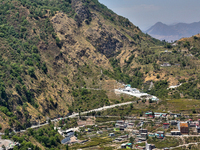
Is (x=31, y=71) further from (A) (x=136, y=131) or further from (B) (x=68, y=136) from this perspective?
(A) (x=136, y=131)

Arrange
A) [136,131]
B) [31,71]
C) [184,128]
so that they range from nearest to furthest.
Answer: [184,128] → [136,131] → [31,71]

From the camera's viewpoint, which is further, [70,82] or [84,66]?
[84,66]

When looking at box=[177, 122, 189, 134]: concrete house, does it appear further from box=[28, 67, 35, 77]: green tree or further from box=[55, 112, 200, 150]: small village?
box=[28, 67, 35, 77]: green tree

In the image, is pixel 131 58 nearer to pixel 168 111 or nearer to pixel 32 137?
pixel 168 111

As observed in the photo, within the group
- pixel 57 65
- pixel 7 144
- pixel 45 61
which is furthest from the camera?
pixel 57 65

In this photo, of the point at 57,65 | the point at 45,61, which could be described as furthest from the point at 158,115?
the point at 45,61

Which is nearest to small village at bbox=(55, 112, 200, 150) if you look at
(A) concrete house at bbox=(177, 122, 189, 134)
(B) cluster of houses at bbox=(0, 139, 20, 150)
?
(A) concrete house at bbox=(177, 122, 189, 134)

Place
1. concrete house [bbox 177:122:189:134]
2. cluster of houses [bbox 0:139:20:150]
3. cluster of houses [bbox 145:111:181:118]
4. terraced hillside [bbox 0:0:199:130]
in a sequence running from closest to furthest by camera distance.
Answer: cluster of houses [bbox 0:139:20:150] → concrete house [bbox 177:122:189:134] → terraced hillside [bbox 0:0:199:130] → cluster of houses [bbox 145:111:181:118]

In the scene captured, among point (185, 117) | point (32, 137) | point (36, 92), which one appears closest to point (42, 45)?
point (36, 92)

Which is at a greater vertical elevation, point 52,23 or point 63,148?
point 52,23

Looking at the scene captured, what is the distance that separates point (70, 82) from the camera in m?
153

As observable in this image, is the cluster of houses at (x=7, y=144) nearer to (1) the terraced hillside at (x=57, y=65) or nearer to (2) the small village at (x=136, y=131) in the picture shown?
(1) the terraced hillside at (x=57, y=65)

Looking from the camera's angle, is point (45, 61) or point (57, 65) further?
point (57, 65)

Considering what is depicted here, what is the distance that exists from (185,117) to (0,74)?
69.0 metres
